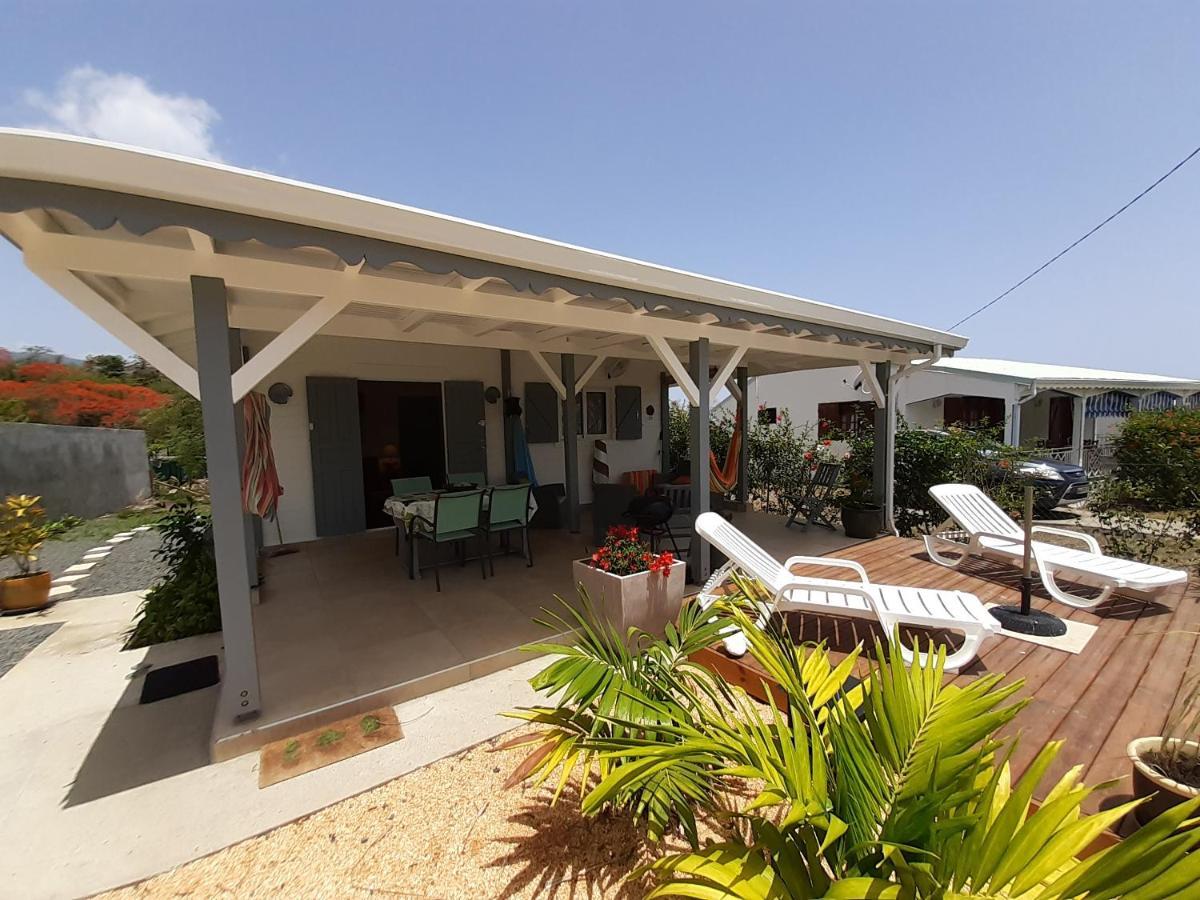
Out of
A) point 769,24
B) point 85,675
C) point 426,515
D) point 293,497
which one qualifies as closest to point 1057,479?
point 769,24

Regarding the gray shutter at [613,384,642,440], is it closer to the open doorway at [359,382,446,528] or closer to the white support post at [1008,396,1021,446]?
the open doorway at [359,382,446,528]

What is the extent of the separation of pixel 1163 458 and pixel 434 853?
7.09 metres

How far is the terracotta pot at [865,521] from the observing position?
20.2ft

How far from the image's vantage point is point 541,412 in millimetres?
7496

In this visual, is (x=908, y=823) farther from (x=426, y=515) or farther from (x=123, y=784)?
(x=426, y=515)

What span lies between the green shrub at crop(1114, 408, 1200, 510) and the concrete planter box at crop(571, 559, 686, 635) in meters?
5.12

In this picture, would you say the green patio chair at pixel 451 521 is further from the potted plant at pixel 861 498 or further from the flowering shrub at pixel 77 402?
the flowering shrub at pixel 77 402

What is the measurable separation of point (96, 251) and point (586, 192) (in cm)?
721

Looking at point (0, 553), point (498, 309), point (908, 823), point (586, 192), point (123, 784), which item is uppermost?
point (586, 192)

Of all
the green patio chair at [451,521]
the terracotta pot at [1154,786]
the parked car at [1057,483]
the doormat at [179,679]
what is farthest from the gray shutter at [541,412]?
the parked car at [1057,483]

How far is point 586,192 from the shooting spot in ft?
27.3

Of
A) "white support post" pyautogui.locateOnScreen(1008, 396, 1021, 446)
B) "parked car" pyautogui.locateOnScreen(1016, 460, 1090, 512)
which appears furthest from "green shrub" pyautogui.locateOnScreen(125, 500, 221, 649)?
"white support post" pyautogui.locateOnScreen(1008, 396, 1021, 446)

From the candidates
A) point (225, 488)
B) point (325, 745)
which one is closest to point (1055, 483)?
point (325, 745)

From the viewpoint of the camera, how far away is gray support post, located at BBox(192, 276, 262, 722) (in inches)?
95.3
